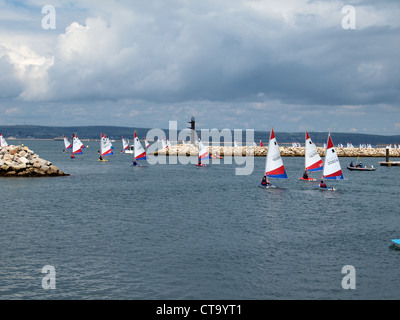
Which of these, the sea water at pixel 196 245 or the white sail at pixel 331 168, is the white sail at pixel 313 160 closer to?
the white sail at pixel 331 168

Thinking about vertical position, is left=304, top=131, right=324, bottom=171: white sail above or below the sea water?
above

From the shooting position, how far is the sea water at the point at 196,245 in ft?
79.9

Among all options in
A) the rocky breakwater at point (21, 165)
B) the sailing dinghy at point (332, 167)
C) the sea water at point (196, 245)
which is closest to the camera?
the sea water at point (196, 245)

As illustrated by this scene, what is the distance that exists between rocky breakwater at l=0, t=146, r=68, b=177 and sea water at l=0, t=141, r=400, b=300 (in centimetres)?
1843

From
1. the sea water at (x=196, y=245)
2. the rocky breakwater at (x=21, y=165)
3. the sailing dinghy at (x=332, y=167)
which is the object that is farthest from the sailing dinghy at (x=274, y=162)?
the rocky breakwater at (x=21, y=165)

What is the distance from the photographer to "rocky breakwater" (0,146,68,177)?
267ft

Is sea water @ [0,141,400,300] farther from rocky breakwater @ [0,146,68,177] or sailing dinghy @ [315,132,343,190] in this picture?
rocky breakwater @ [0,146,68,177]

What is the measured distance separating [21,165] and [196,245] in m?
58.3

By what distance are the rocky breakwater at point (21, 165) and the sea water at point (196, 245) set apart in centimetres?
1843

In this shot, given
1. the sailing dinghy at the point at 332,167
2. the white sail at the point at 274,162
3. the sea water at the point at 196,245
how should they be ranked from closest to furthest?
the sea water at the point at 196,245 → the white sail at the point at 274,162 → the sailing dinghy at the point at 332,167

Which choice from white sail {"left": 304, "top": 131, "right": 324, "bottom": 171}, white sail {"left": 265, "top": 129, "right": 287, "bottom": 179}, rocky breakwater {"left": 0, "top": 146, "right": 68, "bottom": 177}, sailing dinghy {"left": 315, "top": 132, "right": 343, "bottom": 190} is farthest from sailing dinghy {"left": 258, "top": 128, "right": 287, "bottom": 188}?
rocky breakwater {"left": 0, "top": 146, "right": 68, "bottom": 177}

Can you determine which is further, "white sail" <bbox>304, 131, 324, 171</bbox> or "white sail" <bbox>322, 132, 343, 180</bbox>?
"white sail" <bbox>304, 131, 324, 171</bbox>

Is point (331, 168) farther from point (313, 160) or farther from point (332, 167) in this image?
point (313, 160)

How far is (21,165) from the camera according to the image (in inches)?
3214
